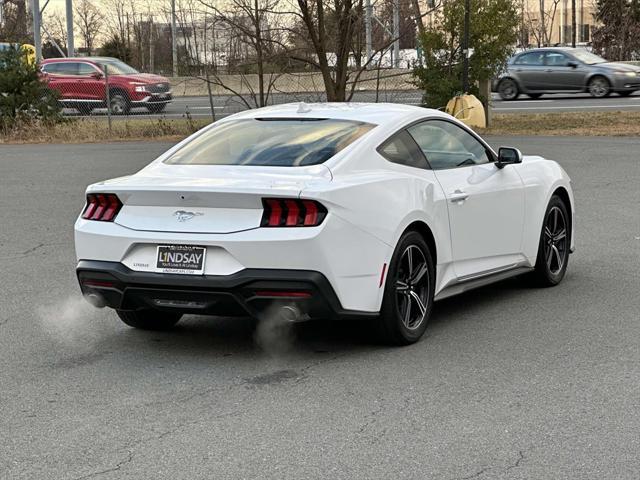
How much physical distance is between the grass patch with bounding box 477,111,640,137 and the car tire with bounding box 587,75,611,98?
19.6 feet

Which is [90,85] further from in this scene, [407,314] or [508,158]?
[407,314]

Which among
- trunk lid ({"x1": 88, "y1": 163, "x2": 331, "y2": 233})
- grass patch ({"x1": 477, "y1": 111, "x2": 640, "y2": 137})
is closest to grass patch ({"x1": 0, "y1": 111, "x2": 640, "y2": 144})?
grass patch ({"x1": 477, "y1": 111, "x2": 640, "y2": 137})

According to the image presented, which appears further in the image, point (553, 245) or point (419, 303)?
point (553, 245)

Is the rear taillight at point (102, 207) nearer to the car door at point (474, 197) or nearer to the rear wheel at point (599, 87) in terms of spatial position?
the car door at point (474, 197)

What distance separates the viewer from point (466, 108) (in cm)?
2416

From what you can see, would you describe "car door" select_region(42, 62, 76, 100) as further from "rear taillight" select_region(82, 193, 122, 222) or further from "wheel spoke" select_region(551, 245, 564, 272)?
"rear taillight" select_region(82, 193, 122, 222)

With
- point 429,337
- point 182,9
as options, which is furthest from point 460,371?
point 182,9

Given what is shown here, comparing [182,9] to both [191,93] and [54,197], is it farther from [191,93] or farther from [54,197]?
[191,93]

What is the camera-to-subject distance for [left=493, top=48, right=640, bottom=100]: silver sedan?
33.7 m

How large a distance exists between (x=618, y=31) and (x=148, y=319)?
5069 centimetres

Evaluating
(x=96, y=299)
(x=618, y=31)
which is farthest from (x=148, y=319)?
(x=618, y=31)

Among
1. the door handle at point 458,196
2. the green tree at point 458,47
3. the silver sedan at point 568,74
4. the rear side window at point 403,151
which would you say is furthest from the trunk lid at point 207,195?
the silver sedan at point 568,74

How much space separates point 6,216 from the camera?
44.8 ft

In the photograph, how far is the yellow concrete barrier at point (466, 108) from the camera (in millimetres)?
24219
